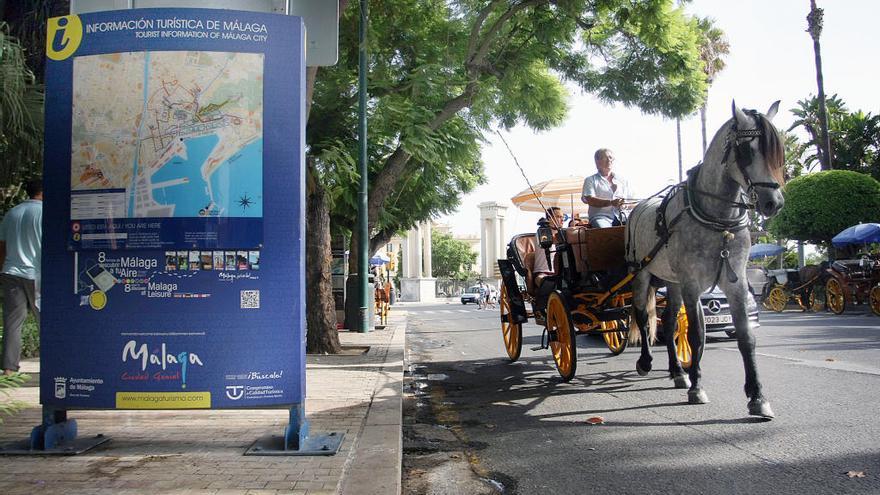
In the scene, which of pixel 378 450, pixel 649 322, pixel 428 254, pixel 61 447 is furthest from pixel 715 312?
pixel 428 254

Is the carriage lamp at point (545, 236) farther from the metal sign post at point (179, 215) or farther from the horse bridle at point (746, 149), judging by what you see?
the metal sign post at point (179, 215)

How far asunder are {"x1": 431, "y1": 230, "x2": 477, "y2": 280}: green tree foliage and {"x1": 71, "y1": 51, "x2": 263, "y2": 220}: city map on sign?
106590 millimetres

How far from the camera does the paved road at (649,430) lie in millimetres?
3867

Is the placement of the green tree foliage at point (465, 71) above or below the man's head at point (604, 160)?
above

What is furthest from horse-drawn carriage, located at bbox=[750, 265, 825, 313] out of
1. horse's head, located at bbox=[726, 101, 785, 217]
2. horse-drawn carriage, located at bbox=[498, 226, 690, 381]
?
horse's head, located at bbox=[726, 101, 785, 217]

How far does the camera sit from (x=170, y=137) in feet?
13.4

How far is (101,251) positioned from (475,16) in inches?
462

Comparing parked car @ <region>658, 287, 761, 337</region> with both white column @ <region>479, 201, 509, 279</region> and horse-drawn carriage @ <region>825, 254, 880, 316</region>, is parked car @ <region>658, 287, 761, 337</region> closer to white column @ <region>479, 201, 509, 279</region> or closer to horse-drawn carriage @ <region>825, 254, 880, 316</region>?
horse-drawn carriage @ <region>825, 254, 880, 316</region>

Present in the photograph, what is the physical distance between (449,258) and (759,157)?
106811 mm

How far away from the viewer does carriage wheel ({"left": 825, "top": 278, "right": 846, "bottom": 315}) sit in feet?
62.7

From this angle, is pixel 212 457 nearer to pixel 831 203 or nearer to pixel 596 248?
pixel 596 248

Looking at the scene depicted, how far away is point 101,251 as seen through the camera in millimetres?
4098

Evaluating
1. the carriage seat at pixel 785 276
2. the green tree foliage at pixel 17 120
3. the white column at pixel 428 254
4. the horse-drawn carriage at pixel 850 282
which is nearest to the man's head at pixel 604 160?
the green tree foliage at pixel 17 120

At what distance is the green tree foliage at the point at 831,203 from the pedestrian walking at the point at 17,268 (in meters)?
24.7
